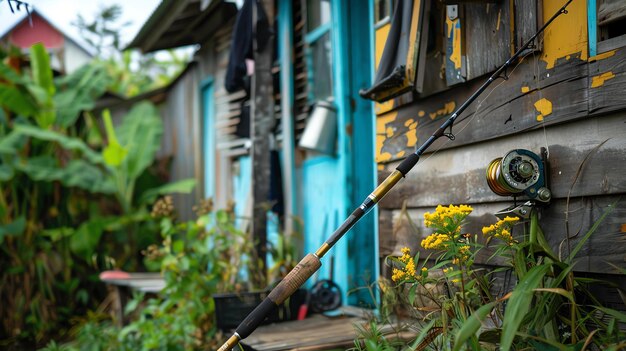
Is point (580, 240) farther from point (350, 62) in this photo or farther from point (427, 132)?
point (350, 62)

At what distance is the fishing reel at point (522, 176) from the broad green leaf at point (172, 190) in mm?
5819

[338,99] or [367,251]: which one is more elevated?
[338,99]

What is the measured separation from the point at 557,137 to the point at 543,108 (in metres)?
0.13

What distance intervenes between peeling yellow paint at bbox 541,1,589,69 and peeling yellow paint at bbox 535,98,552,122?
0.14 metres

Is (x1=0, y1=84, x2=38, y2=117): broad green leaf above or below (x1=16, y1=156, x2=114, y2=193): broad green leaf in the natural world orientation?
above

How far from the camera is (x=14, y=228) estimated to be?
780 cm

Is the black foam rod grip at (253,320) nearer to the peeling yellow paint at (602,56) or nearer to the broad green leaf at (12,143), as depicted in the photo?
the peeling yellow paint at (602,56)

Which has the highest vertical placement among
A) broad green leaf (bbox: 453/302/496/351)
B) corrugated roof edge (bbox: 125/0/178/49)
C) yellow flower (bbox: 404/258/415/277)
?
corrugated roof edge (bbox: 125/0/178/49)

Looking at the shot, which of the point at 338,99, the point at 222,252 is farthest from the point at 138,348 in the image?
the point at 338,99

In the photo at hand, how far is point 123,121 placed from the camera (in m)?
9.49

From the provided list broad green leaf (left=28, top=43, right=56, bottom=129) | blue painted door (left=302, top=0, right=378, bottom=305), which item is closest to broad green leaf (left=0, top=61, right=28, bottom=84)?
broad green leaf (left=28, top=43, right=56, bottom=129)

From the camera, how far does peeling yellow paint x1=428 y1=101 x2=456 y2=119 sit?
3426mm

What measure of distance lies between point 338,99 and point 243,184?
2489mm

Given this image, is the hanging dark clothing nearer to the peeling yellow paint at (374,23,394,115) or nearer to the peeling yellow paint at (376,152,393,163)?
the peeling yellow paint at (374,23,394,115)
